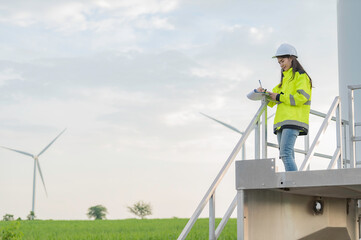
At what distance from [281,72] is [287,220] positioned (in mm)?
1831

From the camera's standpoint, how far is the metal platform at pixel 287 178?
521cm

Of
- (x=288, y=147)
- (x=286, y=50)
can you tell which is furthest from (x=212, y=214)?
(x=286, y=50)

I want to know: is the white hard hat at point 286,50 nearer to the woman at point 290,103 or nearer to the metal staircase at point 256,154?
the woman at point 290,103

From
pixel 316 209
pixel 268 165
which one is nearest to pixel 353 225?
pixel 316 209

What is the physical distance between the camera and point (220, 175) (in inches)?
224

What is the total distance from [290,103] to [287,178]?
1.37 m

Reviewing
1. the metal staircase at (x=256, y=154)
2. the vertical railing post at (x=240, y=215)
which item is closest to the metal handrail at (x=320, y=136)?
the metal staircase at (x=256, y=154)

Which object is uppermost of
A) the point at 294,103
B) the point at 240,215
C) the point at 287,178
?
the point at 294,103

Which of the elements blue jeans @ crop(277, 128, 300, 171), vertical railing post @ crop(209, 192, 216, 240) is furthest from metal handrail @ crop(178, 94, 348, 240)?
blue jeans @ crop(277, 128, 300, 171)

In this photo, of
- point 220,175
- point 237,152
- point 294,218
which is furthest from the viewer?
point 294,218

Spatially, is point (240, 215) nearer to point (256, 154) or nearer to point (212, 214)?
point (212, 214)

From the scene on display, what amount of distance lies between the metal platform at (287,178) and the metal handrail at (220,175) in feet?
0.72

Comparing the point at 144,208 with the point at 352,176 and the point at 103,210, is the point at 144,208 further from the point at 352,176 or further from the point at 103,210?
the point at 352,176

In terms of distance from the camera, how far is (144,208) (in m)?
48.8
